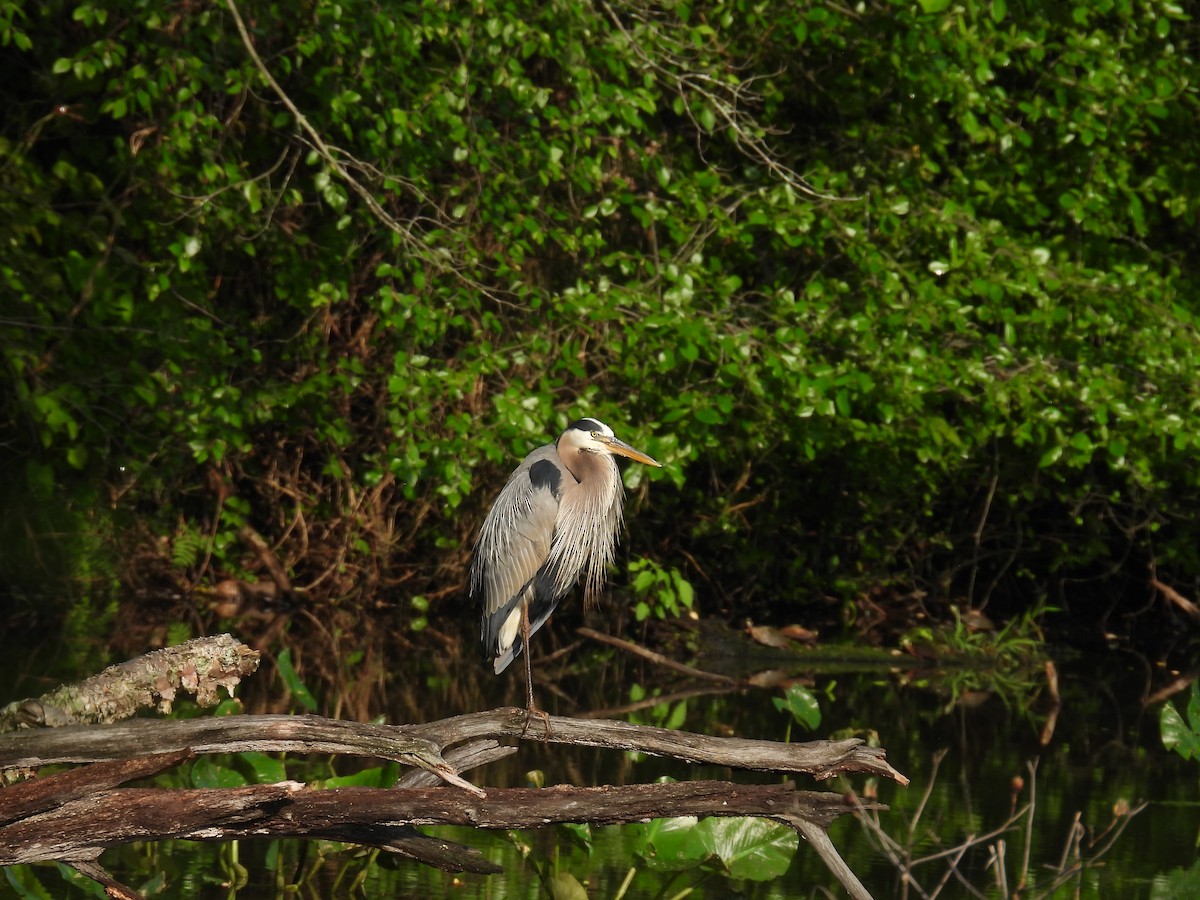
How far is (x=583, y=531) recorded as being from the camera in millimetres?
5383

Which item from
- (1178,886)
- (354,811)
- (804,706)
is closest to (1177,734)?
(1178,886)

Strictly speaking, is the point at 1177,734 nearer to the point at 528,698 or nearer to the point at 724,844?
the point at 724,844

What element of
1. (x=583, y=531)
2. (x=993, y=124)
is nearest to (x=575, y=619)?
(x=993, y=124)

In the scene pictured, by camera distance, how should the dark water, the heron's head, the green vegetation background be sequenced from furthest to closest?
the green vegetation background
the heron's head
the dark water

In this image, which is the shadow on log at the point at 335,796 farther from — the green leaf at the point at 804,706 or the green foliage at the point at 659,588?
the green foliage at the point at 659,588

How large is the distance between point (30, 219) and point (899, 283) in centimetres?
458

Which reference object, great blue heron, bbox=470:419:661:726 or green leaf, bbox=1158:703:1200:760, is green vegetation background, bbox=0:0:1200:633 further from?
green leaf, bbox=1158:703:1200:760

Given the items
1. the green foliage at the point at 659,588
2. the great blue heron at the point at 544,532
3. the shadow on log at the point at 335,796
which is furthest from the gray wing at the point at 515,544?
the green foliage at the point at 659,588

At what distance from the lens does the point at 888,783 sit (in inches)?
245

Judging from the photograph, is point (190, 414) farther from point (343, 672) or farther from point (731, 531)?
point (731, 531)

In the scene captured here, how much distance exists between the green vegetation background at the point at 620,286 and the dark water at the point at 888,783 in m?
1.11

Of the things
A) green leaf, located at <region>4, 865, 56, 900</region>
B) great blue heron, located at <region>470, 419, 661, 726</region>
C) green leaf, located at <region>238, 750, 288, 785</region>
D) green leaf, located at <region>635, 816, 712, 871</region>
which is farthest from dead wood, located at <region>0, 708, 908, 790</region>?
A: great blue heron, located at <region>470, 419, 661, 726</region>

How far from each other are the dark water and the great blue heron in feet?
1.97

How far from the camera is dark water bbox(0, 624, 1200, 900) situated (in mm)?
4621
